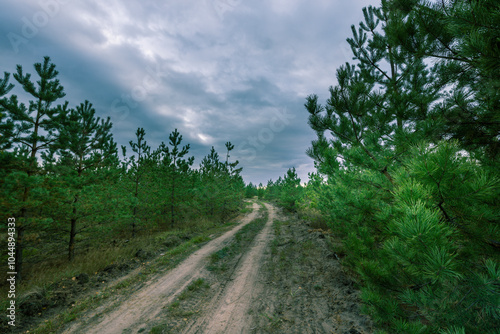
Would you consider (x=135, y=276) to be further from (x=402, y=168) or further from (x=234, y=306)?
(x=402, y=168)

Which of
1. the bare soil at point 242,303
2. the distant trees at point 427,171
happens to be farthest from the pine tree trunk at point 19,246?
the distant trees at point 427,171

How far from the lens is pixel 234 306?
181 inches

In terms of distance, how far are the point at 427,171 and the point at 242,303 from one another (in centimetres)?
503

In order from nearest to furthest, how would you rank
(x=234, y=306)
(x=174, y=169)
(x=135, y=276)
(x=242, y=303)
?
(x=234, y=306) → (x=242, y=303) → (x=135, y=276) → (x=174, y=169)

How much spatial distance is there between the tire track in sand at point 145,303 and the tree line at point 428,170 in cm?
481

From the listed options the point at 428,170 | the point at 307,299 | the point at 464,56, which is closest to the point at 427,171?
the point at 428,170

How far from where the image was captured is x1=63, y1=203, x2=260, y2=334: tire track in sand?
3.84m

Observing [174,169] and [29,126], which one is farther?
[174,169]

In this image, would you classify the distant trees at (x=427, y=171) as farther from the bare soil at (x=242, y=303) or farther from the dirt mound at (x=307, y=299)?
the bare soil at (x=242, y=303)

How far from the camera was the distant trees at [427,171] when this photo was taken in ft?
4.99

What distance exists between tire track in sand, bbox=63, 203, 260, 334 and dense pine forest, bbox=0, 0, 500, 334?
4356mm

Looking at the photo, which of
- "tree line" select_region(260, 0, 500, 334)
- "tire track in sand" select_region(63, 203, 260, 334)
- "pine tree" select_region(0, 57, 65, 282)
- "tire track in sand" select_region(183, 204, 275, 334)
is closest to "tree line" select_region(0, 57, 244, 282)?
"pine tree" select_region(0, 57, 65, 282)

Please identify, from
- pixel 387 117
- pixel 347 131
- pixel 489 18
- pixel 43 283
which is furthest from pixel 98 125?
pixel 489 18

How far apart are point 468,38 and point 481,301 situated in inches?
99.8
